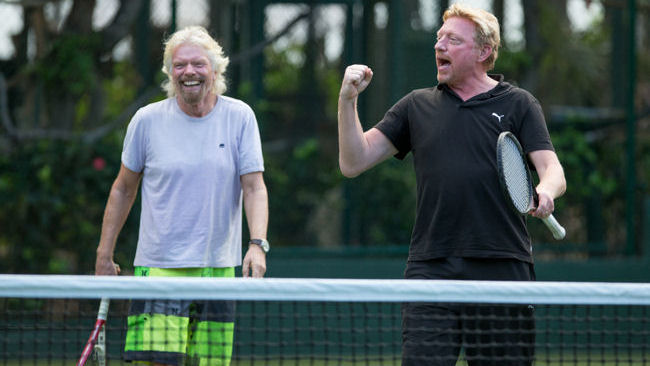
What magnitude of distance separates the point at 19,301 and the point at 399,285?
14.6 ft

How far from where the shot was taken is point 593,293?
3238mm

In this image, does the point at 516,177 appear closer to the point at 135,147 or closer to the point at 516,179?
the point at 516,179

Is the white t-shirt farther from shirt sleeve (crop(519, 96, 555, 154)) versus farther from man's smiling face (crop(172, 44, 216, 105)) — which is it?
shirt sleeve (crop(519, 96, 555, 154))

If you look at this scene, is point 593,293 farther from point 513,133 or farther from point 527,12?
point 527,12

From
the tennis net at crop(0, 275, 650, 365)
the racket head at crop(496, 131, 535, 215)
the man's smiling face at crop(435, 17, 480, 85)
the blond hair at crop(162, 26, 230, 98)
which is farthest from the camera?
the blond hair at crop(162, 26, 230, 98)

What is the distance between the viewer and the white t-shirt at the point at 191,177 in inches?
146

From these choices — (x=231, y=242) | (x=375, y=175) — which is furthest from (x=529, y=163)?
(x=375, y=175)

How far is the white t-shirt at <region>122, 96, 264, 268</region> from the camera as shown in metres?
3.71

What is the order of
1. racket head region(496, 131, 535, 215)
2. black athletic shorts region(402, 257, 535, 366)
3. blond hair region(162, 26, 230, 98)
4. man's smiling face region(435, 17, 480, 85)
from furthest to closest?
blond hair region(162, 26, 230, 98)
man's smiling face region(435, 17, 480, 85)
black athletic shorts region(402, 257, 535, 366)
racket head region(496, 131, 535, 215)

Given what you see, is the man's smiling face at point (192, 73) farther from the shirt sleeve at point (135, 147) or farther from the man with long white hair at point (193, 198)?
the shirt sleeve at point (135, 147)

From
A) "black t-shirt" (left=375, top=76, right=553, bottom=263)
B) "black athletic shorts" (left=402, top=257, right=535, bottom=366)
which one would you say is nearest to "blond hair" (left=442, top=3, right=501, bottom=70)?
"black t-shirt" (left=375, top=76, right=553, bottom=263)

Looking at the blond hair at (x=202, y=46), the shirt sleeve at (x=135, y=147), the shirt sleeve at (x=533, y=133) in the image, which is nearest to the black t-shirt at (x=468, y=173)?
the shirt sleeve at (x=533, y=133)

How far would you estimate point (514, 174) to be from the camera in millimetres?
3344

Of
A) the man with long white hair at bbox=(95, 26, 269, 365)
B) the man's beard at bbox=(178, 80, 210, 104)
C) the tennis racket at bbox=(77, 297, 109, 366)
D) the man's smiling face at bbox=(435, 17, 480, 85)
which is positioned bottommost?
the tennis racket at bbox=(77, 297, 109, 366)
